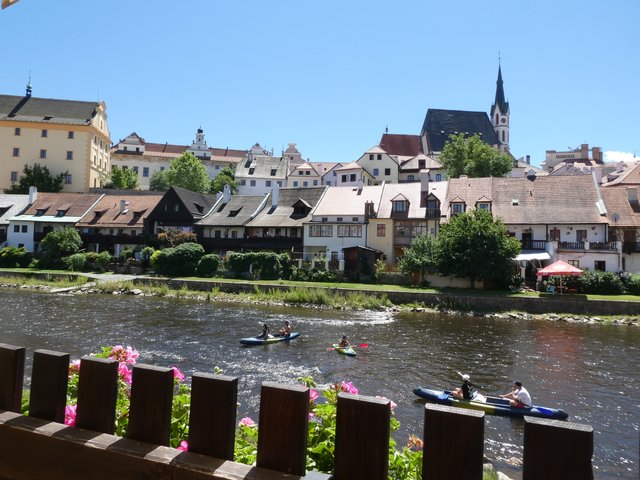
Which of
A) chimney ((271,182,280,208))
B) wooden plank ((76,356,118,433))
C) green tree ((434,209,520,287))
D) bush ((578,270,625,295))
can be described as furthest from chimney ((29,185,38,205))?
wooden plank ((76,356,118,433))

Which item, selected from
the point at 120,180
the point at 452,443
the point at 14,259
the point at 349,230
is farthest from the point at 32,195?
the point at 452,443

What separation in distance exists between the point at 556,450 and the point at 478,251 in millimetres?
43650

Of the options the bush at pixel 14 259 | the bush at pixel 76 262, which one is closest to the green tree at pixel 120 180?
the bush at pixel 14 259

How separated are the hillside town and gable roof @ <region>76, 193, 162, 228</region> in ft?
0.54

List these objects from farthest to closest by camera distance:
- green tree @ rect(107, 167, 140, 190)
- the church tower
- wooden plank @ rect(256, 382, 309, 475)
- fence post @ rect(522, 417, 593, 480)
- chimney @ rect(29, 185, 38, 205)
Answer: the church tower
green tree @ rect(107, 167, 140, 190)
chimney @ rect(29, 185, 38, 205)
wooden plank @ rect(256, 382, 309, 475)
fence post @ rect(522, 417, 593, 480)

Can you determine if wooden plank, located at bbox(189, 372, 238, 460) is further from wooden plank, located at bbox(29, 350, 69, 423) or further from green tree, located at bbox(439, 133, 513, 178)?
green tree, located at bbox(439, 133, 513, 178)

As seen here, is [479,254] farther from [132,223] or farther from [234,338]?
[132,223]

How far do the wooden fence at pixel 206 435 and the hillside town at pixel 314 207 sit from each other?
4817cm

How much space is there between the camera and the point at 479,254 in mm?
43469

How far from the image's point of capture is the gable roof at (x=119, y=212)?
66.8 metres

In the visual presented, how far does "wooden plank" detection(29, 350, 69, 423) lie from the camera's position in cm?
274

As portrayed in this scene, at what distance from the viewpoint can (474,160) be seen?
73.8 meters

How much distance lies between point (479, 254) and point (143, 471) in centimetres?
4381

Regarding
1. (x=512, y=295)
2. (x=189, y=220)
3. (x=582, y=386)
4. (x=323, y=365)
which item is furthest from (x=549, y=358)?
(x=189, y=220)
